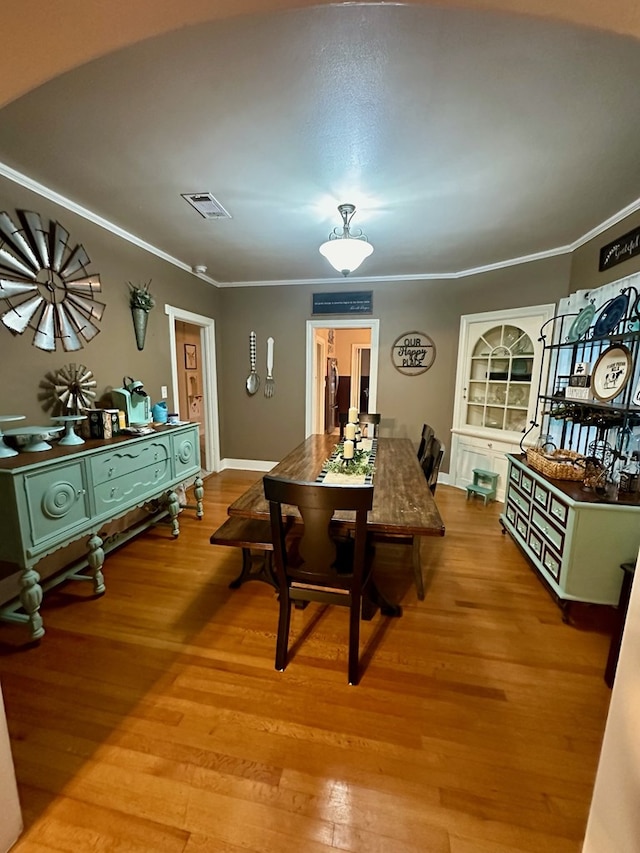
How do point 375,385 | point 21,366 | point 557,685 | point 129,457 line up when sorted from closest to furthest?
point 557,685, point 21,366, point 129,457, point 375,385

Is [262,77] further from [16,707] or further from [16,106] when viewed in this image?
[16,707]

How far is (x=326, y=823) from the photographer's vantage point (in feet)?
3.61

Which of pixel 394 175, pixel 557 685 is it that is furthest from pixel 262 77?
pixel 557 685

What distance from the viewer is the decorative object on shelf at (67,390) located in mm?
2316

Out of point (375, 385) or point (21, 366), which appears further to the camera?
point (375, 385)

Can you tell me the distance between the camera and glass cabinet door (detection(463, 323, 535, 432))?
3598 millimetres

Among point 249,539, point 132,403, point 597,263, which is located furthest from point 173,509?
point 597,263

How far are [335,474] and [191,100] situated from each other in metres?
1.94

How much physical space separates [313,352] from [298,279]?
3.05 feet

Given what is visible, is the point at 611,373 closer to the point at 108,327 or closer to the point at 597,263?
the point at 597,263

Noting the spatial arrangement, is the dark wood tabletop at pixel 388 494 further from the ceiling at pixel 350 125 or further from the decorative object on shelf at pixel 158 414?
the ceiling at pixel 350 125

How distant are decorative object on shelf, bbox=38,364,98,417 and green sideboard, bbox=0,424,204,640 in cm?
36

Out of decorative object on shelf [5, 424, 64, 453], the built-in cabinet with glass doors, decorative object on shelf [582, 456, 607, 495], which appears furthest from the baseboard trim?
decorative object on shelf [582, 456, 607, 495]

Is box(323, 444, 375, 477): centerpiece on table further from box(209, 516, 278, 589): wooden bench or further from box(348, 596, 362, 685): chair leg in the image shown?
box(348, 596, 362, 685): chair leg
